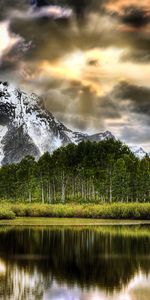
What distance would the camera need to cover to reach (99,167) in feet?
336

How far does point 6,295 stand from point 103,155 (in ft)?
302

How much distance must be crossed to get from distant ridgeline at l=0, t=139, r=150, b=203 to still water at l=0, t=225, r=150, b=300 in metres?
44.6

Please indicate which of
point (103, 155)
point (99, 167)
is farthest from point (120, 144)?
point (99, 167)

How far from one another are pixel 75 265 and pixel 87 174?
228 ft

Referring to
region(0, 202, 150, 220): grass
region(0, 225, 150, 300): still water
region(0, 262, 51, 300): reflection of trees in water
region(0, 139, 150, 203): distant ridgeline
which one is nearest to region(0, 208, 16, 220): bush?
region(0, 202, 150, 220): grass

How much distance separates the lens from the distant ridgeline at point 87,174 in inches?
3578

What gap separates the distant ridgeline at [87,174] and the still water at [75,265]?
1757 inches

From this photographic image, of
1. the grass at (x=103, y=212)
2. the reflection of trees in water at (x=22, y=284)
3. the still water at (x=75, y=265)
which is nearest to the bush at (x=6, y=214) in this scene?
the grass at (x=103, y=212)

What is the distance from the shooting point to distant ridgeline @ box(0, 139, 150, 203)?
90.9 metres

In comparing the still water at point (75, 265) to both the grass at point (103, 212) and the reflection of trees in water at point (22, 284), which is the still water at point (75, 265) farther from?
the grass at point (103, 212)

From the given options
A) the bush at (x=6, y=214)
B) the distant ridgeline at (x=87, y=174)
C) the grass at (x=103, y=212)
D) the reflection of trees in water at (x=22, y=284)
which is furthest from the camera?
the distant ridgeline at (x=87, y=174)

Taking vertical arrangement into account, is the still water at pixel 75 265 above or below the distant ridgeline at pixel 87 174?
below

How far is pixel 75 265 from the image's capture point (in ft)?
95.9

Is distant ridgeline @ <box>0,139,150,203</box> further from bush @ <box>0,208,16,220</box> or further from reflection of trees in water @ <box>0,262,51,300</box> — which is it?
reflection of trees in water @ <box>0,262,51,300</box>
